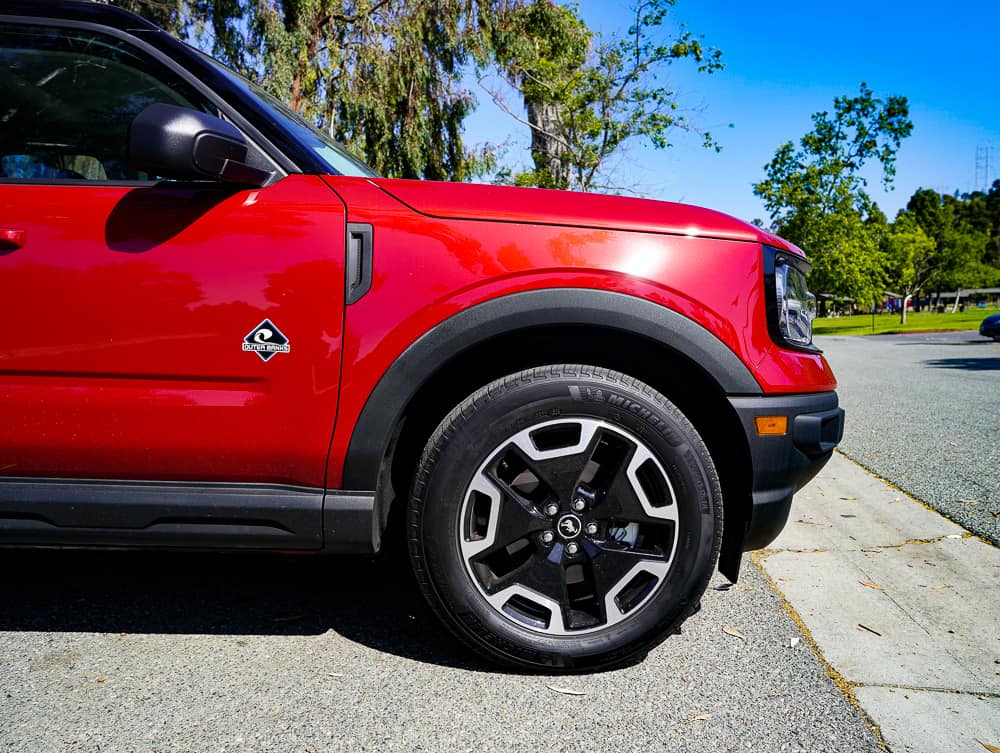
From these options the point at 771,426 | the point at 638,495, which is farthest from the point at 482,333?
the point at 771,426

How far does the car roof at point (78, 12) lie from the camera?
1.96 m

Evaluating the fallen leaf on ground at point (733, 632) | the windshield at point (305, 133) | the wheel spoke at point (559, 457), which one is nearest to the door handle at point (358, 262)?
the windshield at point (305, 133)

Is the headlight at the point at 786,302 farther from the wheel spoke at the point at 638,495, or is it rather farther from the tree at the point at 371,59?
the tree at the point at 371,59

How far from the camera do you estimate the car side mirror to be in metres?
1.69

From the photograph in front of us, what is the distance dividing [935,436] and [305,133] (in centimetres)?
516

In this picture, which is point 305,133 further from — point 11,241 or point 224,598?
point 224,598

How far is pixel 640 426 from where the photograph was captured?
191 cm

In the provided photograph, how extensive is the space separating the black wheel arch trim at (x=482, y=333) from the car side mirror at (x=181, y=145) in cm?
70

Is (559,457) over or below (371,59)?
below

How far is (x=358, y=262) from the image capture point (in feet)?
6.10

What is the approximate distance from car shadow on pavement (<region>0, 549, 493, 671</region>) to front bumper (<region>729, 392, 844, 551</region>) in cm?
94

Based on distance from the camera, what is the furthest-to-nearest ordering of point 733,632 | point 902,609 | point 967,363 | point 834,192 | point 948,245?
1. point 948,245
2. point 834,192
3. point 967,363
4. point 902,609
5. point 733,632

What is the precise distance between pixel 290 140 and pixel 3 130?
37.7 inches

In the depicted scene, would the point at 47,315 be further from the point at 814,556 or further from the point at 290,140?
the point at 814,556
